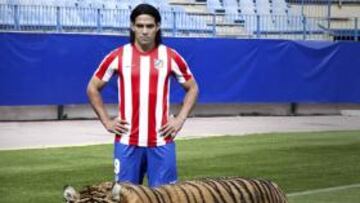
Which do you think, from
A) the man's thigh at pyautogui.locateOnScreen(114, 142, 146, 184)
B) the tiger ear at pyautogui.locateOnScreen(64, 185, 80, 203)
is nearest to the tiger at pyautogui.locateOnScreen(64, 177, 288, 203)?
the tiger ear at pyautogui.locateOnScreen(64, 185, 80, 203)

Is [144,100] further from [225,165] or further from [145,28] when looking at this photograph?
[225,165]

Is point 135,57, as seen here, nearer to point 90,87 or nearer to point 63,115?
point 90,87

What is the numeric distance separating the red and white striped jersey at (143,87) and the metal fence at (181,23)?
16.5 m

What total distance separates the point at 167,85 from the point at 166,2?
77.2 ft

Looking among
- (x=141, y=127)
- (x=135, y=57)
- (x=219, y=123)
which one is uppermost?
(x=135, y=57)

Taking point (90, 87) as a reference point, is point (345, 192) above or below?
below

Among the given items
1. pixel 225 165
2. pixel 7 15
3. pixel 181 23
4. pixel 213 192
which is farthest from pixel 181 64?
pixel 181 23

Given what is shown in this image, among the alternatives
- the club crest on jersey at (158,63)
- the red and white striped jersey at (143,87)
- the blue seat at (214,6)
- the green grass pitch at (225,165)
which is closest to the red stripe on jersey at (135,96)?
the red and white striped jersey at (143,87)

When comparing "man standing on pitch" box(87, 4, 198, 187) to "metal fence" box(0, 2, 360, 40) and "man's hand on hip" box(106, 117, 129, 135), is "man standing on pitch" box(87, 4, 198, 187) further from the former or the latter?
"metal fence" box(0, 2, 360, 40)

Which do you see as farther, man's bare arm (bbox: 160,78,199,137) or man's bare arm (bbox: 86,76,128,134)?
man's bare arm (bbox: 86,76,128,134)

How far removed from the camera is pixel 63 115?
22.2m

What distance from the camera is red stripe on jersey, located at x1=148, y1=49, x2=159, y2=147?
5945mm

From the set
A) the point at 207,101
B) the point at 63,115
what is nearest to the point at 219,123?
the point at 207,101

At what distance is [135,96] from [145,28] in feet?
1.49
